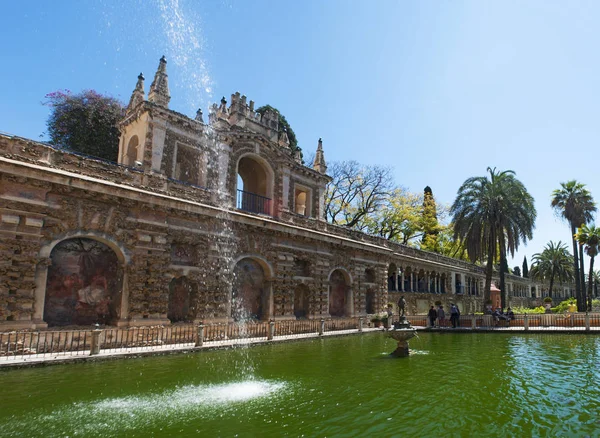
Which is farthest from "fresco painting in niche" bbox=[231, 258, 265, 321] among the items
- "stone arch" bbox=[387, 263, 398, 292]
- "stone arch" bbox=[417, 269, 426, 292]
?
"stone arch" bbox=[417, 269, 426, 292]

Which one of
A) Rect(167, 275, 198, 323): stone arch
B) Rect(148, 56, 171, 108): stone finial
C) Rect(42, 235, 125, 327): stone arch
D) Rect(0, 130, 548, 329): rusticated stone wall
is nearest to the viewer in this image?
Rect(0, 130, 548, 329): rusticated stone wall

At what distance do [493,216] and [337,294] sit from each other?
40.8ft

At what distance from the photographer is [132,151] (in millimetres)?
20750

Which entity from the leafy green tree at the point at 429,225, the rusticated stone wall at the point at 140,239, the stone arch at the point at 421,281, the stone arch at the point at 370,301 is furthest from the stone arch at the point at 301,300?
the leafy green tree at the point at 429,225

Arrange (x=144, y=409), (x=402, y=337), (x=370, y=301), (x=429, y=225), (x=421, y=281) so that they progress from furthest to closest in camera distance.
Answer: (x=429, y=225) < (x=421, y=281) < (x=370, y=301) < (x=402, y=337) < (x=144, y=409)

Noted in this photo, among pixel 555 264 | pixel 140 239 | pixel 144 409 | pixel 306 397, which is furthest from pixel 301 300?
pixel 555 264

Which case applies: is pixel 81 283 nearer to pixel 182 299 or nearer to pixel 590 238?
pixel 182 299

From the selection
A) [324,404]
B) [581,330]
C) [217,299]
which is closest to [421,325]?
[581,330]

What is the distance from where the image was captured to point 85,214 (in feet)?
47.3

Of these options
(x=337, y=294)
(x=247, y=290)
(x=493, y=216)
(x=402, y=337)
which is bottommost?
(x=402, y=337)

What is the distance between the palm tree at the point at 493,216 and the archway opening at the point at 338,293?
9.76 m

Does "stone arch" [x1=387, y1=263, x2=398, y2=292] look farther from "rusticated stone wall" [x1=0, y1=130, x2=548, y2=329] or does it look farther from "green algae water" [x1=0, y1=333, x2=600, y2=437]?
"green algae water" [x1=0, y1=333, x2=600, y2=437]

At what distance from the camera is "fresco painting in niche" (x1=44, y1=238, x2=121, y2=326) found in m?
13.9

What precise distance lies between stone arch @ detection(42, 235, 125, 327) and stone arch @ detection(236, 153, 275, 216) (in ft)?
26.6
